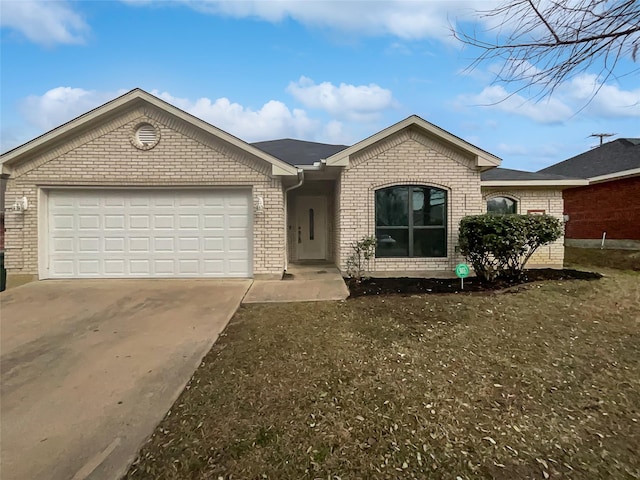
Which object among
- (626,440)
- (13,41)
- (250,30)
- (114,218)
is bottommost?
(626,440)

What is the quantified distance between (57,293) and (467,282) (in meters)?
8.58

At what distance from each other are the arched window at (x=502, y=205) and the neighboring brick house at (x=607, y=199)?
9.61ft

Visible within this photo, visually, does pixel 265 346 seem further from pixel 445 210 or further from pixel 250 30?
pixel 250 30

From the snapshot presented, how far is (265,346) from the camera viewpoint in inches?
176

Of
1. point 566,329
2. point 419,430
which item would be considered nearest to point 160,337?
point 419,430

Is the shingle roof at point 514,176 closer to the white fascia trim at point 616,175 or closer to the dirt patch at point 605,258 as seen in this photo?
the dirt patch at point 605,258

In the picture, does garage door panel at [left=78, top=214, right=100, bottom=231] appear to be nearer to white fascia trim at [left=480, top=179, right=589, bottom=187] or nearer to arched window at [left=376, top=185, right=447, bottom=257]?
arched window at [left=376, top=185, right=447, bottom=257]

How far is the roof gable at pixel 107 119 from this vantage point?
26.4ft

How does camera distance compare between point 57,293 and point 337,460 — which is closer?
point 337,460

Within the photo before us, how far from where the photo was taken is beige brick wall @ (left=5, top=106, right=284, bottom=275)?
27.3ft

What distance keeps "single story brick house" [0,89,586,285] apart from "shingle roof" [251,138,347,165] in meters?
0.90

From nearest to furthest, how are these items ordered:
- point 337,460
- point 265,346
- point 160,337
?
1. point 337,460
2. point 265,346
3. point 160,337

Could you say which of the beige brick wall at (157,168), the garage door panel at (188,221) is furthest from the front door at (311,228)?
the garage door panel at (188,221)

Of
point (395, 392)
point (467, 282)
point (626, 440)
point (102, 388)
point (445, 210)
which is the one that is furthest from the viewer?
Result: point (445, 210)
